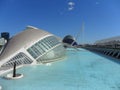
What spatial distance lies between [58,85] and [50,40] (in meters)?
15.2

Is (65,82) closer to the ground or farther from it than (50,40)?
closer to the ground

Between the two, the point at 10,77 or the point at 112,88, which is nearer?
the point at 112,88

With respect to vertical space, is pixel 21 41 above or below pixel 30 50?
above

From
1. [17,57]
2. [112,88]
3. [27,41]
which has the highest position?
[27,41]

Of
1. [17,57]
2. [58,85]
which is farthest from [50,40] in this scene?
[58,85]

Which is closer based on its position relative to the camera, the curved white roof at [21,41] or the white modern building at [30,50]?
the white modern building at [30,50]

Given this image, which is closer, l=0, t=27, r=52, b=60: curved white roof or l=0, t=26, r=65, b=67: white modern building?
l=0, t=26, r=65, b=67: white modern building

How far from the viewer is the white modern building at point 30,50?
66.5 ft

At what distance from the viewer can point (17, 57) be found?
2039cm

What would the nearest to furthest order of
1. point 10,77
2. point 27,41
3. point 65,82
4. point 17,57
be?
1. point 65,82
2. point 10,77
3. point 17,57
4. point 27,41

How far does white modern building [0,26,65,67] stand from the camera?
66.5 ft

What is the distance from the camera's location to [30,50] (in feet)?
71.9

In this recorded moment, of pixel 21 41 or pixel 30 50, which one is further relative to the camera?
pixel 21 41

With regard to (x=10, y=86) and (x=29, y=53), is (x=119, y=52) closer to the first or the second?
(x=29, y=53)
